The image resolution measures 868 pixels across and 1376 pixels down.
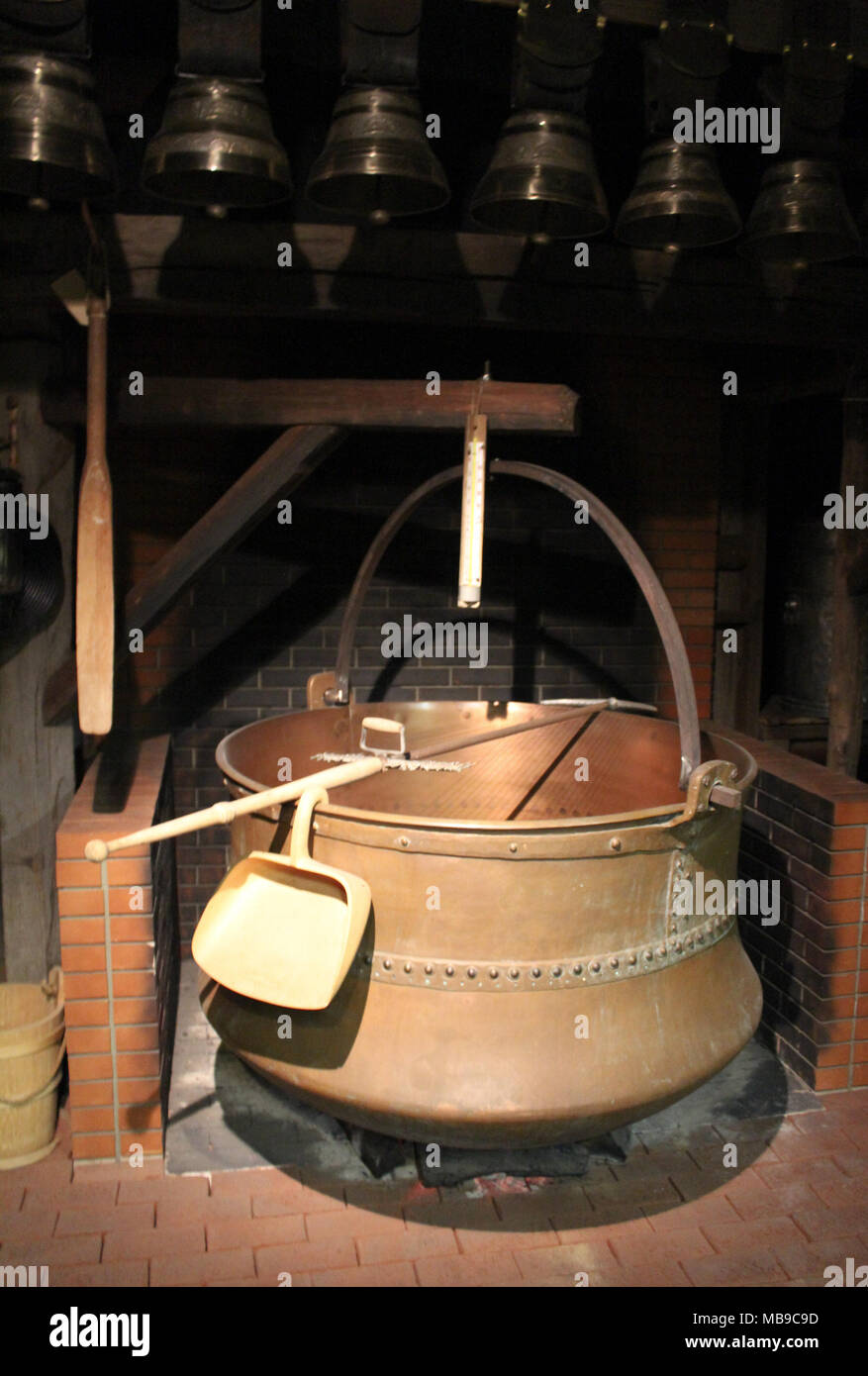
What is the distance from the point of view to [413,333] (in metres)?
4.43

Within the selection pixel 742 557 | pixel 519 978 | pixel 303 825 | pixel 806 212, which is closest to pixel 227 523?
pixel 303 825

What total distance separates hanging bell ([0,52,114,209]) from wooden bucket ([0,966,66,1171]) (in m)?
2.32

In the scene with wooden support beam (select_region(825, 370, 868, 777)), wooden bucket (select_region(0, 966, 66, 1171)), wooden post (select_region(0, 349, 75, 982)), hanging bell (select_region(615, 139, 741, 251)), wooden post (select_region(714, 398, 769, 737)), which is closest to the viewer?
hanging bell (select_region(615, 139, 741, 251))

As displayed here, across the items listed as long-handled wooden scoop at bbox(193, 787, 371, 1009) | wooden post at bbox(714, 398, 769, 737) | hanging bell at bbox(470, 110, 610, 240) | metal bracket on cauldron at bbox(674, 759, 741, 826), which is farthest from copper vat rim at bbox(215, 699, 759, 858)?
wooden post at bbox(714, 398, 769, 737)

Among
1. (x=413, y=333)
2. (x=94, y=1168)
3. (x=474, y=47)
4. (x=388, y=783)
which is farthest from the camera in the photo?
(x=413, y=333)

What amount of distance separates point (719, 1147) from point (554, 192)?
2693mm

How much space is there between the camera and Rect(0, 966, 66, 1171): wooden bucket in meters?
3.21

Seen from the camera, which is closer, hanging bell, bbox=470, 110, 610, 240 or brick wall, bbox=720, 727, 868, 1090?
hanging bell, bbox=470, 110, 610, 240

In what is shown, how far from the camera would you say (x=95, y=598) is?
271 centimetres

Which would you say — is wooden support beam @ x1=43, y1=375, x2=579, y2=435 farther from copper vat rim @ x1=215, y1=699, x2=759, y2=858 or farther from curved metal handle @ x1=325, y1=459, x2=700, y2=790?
copper vat rim @ x1=215, y1=699, x2=759, y2=858

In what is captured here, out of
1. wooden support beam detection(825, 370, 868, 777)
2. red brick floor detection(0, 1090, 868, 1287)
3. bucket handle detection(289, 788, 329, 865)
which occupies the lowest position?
red brick floor detection(0, 1090, 868, 1287)

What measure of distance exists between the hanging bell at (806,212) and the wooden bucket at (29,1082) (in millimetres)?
3086

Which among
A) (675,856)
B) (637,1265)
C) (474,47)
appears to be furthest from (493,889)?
(474,47)

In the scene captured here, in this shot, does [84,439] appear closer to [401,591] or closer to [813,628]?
[401,591]
